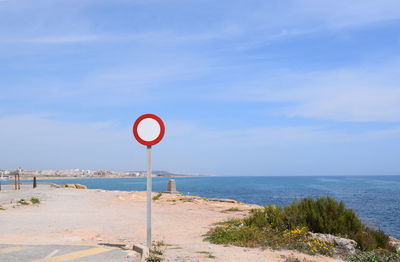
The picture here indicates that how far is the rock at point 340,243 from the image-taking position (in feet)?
31.1

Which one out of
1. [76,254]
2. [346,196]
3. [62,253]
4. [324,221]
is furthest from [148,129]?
[346,196]

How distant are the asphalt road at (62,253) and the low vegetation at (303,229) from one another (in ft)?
9.93

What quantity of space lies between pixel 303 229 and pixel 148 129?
5.00m

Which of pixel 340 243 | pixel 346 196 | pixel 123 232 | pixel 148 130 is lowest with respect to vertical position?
pixel 346 196

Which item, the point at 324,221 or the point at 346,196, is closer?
the point at 324,221

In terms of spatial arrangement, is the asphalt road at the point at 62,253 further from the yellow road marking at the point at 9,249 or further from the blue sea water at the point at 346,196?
the blue sea water at the point at 346,196

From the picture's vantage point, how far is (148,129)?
863cm

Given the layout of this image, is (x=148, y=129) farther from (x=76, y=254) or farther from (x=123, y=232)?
(x=123, y=232)

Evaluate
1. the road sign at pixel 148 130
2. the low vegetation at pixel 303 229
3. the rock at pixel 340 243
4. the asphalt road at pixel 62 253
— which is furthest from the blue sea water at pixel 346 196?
the asphalt road at pixel 62 253

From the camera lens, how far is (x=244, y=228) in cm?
1112

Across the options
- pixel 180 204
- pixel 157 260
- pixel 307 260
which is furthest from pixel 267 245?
pixel 180 204

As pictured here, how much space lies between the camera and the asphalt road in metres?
7.41

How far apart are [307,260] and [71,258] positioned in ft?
15.9

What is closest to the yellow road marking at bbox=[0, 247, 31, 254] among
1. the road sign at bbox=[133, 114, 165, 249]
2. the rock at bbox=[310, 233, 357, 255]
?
the road sign at bbox=[133, 114, 165, 249]
